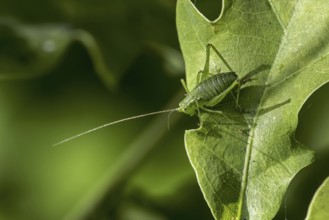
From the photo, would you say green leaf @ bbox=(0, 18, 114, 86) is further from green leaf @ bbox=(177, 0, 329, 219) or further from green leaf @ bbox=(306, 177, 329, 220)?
green leaf @ bbox=(306, 177, 329, 220)

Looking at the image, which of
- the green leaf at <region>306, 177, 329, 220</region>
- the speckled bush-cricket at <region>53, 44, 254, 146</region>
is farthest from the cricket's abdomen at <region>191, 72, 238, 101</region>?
the green leaf at <region>306, 177, 329, 220</region>

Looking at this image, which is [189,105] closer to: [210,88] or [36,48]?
[210,88]

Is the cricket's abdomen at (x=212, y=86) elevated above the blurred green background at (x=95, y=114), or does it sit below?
below

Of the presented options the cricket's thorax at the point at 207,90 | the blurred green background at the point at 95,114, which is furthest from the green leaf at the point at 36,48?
the cricket's thorax at the point at 207,90

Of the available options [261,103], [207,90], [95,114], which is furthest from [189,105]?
[95,114]

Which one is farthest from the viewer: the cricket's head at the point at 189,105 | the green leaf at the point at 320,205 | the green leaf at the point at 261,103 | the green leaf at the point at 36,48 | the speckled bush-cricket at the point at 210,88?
the green leaf at the point at 36,48

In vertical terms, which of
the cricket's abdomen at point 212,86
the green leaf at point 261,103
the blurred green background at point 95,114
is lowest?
the green leaf at point 261,103

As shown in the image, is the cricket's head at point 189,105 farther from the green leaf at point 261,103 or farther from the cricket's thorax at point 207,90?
the green leaf at point 261,103
